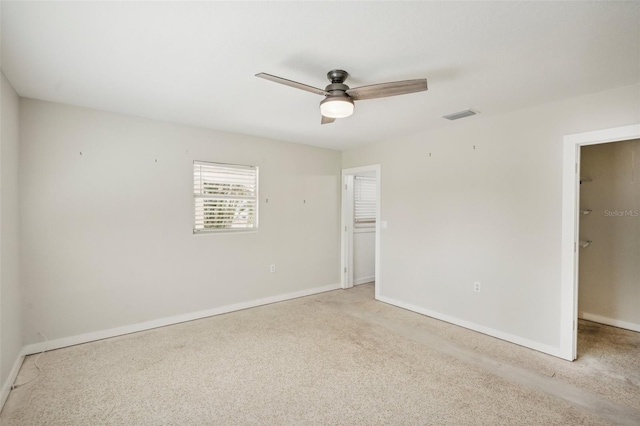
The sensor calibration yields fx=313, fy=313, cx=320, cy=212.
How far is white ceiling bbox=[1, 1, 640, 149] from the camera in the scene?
1657mm

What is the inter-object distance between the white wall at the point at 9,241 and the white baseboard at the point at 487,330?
410cm

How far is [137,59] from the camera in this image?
7.13 feet

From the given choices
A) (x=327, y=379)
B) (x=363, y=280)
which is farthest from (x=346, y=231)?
(x=327, y=379)

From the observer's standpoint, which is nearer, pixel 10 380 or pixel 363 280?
pixel 10 380

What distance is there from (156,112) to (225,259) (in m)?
1.95

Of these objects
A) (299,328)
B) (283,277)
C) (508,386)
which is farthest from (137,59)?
(508,386)

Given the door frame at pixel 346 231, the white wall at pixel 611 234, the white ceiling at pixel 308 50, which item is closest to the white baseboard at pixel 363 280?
the door frame at pixel 346 231

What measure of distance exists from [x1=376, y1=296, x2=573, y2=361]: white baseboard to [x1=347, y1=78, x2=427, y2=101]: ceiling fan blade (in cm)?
279

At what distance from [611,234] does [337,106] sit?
3.93 m

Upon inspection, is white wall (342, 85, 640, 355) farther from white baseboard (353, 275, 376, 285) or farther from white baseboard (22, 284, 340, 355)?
white baseboard (22, 284, 340, 355)

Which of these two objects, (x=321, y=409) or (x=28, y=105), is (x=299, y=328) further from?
(x=28, y=105)

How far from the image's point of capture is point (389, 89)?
2.13 metres

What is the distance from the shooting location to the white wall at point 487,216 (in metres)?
3.00

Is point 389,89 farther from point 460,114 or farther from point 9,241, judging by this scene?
point 9,241
